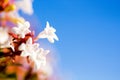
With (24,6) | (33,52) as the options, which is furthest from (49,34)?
(24,6)

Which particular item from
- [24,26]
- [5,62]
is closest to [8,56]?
[5,62]

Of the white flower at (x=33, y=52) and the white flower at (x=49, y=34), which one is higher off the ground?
the white flower at (x=49, y=34)

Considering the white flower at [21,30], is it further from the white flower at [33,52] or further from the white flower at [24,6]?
the white flower at [24,6]

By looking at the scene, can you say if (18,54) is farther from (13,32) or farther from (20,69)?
(20,69)

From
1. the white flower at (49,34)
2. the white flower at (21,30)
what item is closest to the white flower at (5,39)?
the white flower at (21,30)

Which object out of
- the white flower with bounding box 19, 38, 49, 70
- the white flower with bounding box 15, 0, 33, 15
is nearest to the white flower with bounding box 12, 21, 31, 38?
the white flower with bounding box 19, 38, 49, 70

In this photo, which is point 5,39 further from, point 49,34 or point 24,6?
point 24,6

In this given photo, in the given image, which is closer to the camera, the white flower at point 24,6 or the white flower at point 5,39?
the white flower at point 5,39

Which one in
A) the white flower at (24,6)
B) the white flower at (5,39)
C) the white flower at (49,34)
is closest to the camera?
the white flower at (5,39)

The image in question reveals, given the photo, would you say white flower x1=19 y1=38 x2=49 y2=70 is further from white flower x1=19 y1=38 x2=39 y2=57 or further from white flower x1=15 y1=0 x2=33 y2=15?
white flower x1=15 y1=0 x2=33 y2=15
